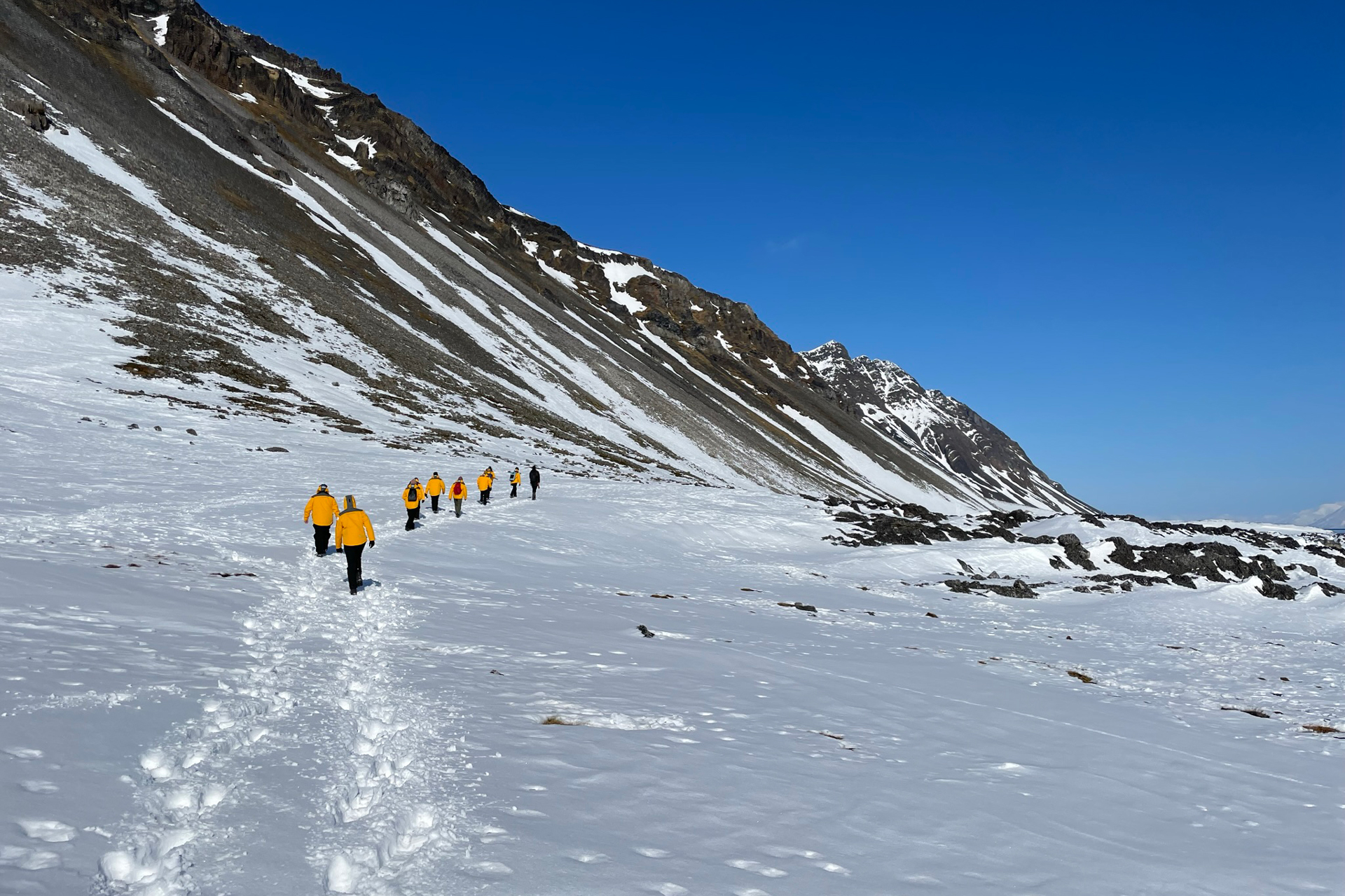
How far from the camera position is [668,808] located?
526cm

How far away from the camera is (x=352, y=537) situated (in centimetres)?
1278

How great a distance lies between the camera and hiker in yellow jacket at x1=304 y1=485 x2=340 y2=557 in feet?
50.3

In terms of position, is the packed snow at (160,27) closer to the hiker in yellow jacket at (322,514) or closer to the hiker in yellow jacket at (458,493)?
the hiker in yellow jacket at (458,493)

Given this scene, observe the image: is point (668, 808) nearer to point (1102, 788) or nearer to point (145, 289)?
point (1102, 788)

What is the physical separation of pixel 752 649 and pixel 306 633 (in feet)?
22.5

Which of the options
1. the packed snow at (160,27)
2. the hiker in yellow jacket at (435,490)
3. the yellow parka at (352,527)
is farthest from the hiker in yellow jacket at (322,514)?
the packed snow at (160,27)

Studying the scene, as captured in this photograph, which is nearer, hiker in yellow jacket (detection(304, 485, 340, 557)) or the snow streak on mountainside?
hiker in yellow jacket (detection(304, 485, 340, 557))

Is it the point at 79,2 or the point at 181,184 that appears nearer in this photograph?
the point at 181,184

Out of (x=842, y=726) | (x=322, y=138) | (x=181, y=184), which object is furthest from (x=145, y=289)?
(x=322, y=138)

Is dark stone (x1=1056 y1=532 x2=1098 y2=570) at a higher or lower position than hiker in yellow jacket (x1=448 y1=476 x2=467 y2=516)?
lower

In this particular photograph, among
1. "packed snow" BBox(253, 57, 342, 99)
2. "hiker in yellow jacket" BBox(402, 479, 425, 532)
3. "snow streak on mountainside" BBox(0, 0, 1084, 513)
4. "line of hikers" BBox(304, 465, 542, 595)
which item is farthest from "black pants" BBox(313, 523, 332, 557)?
"packed snow" BBox(253, 57, 342, 99)

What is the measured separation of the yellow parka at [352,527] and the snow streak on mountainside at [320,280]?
23078 millimetres

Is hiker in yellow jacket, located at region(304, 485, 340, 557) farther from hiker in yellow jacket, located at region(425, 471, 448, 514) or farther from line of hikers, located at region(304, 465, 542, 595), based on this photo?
hiker in yellow jacket, located at region(425, 471, 448, 514)

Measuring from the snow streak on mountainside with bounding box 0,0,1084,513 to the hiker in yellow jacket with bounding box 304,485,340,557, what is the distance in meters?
20.2
